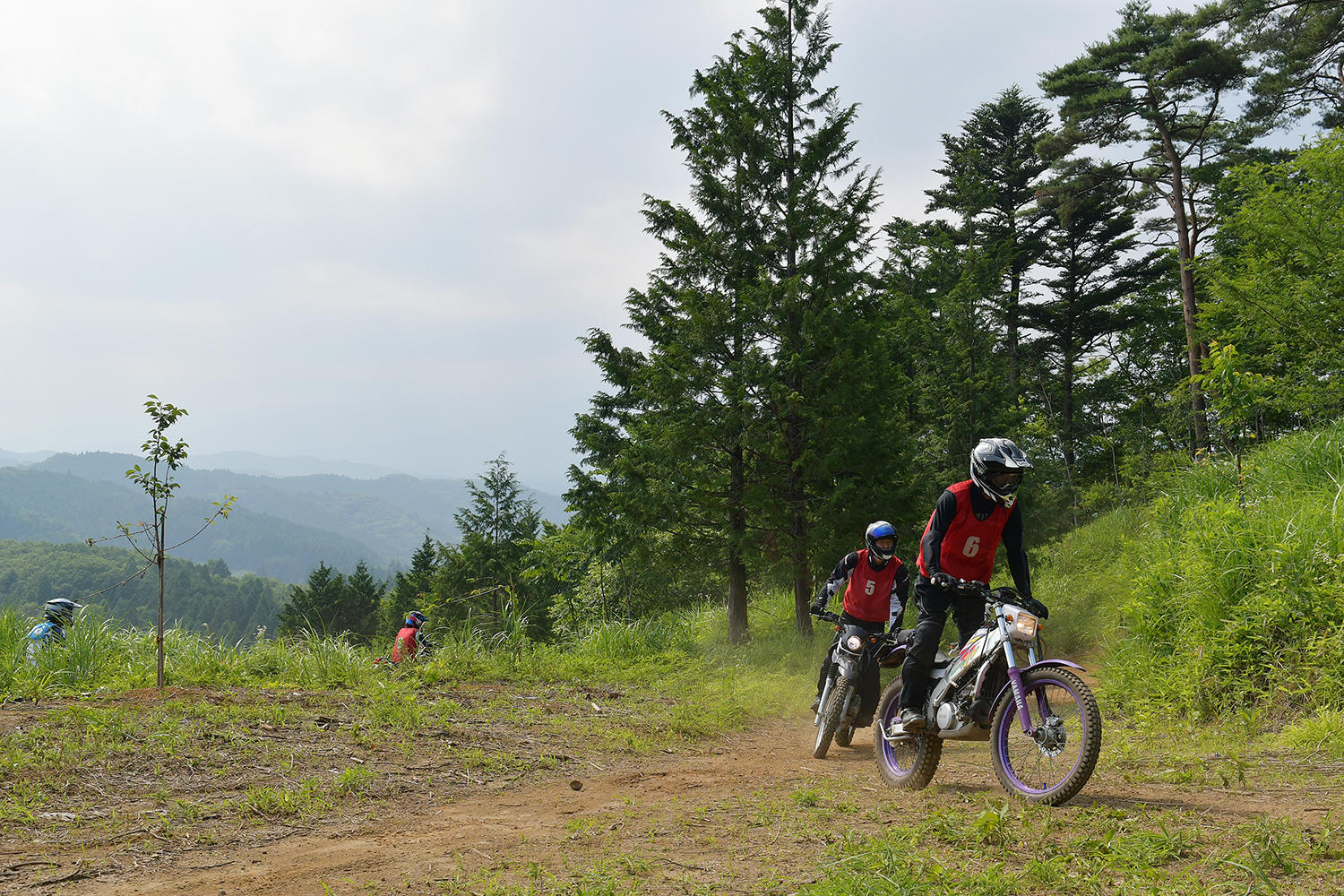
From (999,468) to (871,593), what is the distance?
2881 millimetres

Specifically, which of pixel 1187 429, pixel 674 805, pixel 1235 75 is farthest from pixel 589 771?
pixel 1235 75

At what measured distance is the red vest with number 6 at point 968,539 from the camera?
5.57 meters

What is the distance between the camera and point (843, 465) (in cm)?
1297

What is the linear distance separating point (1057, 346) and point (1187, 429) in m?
9.81

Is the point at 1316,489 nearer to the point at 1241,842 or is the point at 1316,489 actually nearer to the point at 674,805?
the point at 1241,842

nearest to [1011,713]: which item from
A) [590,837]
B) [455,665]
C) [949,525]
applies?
[949,525]

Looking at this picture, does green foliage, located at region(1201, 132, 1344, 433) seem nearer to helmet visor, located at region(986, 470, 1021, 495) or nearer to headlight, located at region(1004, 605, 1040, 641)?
helmet visor, located at region(986, 470, 1021, 495)

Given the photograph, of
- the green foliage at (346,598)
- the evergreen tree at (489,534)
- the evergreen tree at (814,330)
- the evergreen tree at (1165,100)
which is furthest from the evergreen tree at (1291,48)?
the green foliage at (346,598)

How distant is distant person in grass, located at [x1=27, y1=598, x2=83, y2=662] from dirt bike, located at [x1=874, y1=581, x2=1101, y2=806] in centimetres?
849

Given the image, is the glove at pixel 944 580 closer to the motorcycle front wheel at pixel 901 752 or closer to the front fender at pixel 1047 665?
the front fender at pixel 1047 665

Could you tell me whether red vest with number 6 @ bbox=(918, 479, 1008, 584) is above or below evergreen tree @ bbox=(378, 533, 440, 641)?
above

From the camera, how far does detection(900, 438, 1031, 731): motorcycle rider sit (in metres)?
5.50

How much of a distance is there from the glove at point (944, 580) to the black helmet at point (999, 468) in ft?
2.00

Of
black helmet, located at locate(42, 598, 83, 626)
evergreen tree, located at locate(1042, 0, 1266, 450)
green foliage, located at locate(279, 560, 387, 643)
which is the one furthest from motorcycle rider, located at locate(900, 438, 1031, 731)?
green foliage, located at locate(279, 560, 387, 643)
